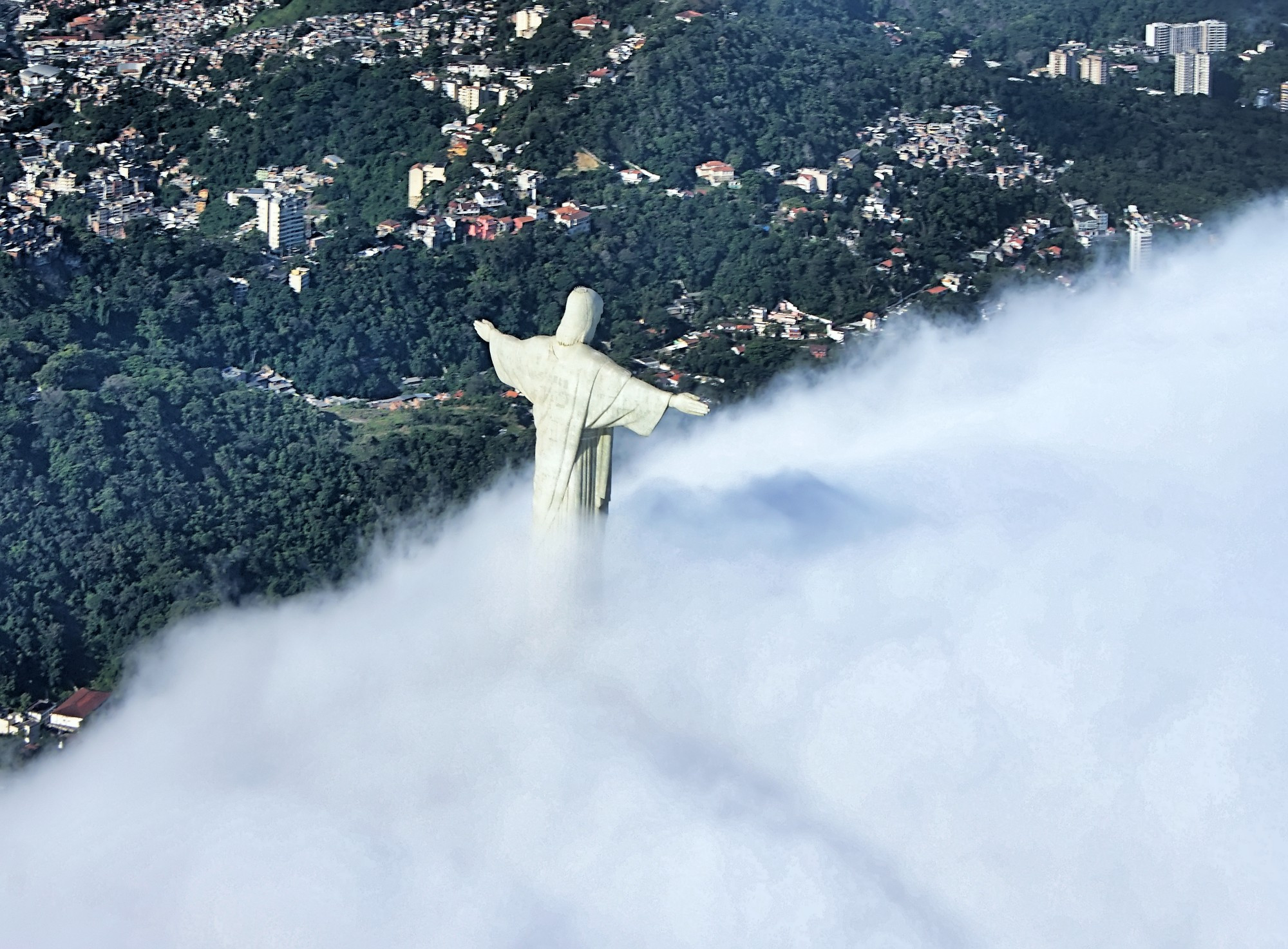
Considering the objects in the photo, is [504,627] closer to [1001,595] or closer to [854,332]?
[1001,595]

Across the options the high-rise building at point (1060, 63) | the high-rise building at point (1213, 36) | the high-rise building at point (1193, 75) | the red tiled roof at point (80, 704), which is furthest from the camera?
the high-rise building at point (1213, 36)

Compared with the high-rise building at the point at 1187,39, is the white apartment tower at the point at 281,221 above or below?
below

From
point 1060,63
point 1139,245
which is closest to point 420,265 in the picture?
point 1139,245

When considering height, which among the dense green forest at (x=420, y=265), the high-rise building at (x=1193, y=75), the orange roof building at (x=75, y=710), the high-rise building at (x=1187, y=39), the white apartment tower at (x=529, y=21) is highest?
the white apartment tower at (x=529, y=21)

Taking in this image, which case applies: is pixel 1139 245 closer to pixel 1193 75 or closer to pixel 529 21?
pixel 1193 75

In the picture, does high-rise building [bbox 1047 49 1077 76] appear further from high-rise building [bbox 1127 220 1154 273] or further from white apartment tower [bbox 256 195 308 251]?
white apartment tower [bbox 256 195 308 251]

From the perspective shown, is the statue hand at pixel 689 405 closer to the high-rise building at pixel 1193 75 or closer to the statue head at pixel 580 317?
Answer: the statue head at pixel 580 317

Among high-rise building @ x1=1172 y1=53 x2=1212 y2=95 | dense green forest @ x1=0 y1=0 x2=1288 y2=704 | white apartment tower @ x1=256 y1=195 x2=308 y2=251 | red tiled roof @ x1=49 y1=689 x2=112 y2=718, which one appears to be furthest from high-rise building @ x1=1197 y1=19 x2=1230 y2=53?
red tiled roof @ x1=49 y1=689 x2=112 y2=718

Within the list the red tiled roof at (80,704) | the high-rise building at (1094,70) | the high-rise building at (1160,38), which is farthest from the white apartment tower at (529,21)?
the red tiled roof at (80,704)
